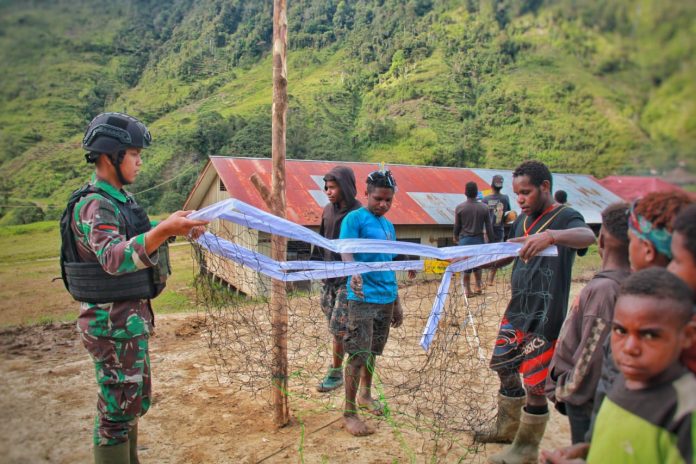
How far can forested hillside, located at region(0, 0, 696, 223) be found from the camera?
1.19 meters

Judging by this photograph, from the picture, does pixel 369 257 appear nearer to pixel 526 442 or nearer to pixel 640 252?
pixel 526 442

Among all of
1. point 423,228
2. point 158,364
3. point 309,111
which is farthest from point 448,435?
point 309,111

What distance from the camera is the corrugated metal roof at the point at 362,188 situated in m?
10.9

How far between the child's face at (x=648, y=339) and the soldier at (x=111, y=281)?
5.84 feet

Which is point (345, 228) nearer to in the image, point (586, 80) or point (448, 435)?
point (448, 435)

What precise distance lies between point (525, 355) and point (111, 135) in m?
2.59

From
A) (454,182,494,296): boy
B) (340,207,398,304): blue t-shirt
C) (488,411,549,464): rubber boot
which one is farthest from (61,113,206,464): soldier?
(454,182,494,296): boy

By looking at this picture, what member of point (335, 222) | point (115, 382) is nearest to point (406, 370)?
A: point (335, 222)

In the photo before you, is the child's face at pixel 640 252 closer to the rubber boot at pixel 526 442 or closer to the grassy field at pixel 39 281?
the rubber boot at pixel 526 442

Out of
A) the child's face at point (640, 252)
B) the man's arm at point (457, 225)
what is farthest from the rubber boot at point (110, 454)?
the man's arm at point (457, 225)

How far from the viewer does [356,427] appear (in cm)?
350

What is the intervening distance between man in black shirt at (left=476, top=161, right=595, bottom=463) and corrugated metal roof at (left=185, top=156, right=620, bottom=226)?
6.44m

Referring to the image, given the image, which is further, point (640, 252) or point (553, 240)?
point (553, 240)

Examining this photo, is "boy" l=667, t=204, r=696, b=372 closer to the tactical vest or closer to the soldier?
the soldier
